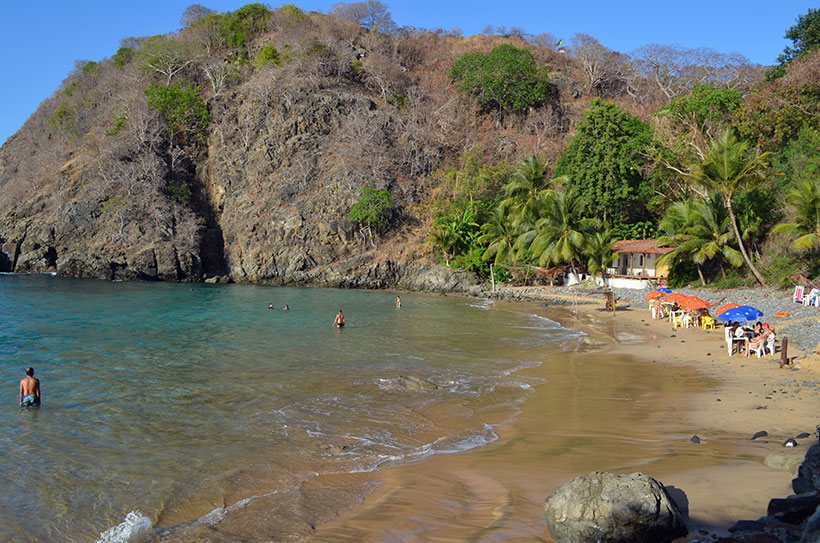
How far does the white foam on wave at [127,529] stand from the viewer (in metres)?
7.49

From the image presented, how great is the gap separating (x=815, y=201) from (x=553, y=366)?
57.0 feet

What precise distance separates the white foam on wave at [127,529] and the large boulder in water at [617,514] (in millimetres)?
4852

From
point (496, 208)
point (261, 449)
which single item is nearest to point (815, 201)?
point (496, 208)

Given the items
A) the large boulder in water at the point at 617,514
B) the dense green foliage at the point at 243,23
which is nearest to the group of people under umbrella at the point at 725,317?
the large boulder in water at the point at 617,514

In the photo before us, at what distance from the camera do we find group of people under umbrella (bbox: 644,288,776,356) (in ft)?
59.1

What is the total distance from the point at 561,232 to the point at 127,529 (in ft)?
120

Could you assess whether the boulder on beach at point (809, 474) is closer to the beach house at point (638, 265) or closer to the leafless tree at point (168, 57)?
the beach house at point (638, 265)

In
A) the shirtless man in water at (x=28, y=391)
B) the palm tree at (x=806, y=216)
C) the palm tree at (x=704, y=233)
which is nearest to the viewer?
the shirtless man in water at (x=28, y=391)

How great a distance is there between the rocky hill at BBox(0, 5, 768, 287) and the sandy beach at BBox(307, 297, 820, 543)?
3510 cm

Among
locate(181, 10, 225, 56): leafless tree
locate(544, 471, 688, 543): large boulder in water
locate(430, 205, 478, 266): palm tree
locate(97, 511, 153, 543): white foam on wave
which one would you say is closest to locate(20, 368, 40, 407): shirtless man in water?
locate(97, 511, 153, 543): white foam on wave

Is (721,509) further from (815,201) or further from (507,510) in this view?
(815,201)

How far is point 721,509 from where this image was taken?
7102 millimetres

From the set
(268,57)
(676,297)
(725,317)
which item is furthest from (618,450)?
(268,57)

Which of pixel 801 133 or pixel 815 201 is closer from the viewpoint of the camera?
pixel 815 201
